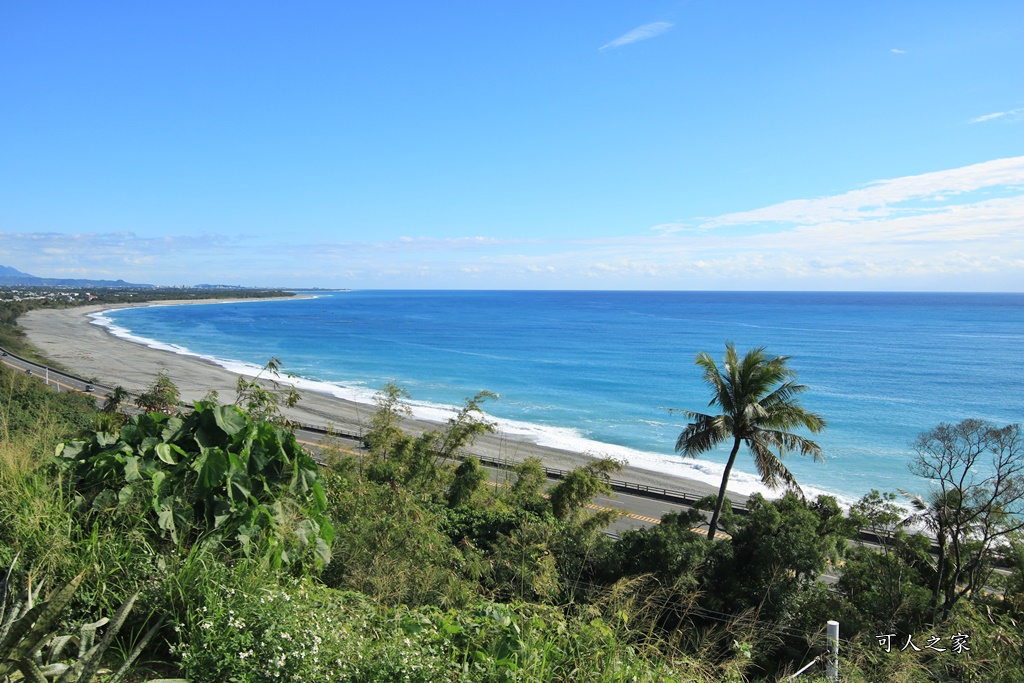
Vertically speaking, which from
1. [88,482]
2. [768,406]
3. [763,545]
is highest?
[88,482]

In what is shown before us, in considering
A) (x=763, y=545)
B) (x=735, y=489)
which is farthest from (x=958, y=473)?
(x=763, y=545)

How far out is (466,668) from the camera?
2.88m

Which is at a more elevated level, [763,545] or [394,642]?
[394,642]

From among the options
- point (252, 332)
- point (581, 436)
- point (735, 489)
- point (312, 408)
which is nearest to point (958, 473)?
point (735, 489)

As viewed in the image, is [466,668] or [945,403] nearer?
[466,668]

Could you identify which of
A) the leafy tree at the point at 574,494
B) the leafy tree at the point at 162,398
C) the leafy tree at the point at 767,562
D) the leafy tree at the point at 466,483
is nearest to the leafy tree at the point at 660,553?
the leafy tree at the point at 767,562

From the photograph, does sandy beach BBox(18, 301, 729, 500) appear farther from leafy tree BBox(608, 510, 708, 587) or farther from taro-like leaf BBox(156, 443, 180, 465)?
taro-like leaf BBox(156, 443, 180, 465)

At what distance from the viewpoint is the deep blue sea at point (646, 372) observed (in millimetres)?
36188

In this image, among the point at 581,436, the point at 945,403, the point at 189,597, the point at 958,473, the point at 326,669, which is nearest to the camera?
the point at 326,669

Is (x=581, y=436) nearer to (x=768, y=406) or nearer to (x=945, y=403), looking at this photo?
(x=768, y=406)

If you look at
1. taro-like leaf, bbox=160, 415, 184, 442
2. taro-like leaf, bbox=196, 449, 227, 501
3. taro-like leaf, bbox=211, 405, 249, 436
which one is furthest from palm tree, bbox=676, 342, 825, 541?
taro-like leaf, bbox=196, 449, 227, 501

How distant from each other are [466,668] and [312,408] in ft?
135

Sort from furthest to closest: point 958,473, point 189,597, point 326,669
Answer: point 958,473 < point 189,597 < point 326,669

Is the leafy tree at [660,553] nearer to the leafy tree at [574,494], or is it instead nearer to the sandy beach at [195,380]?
the leafy tree at [574,494]
